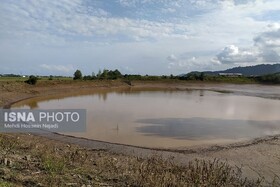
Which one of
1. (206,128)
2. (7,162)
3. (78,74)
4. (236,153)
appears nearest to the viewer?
(7,162)

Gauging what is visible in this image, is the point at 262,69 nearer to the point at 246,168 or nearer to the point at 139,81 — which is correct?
the point at 139,81

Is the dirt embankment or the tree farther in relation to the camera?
the tree

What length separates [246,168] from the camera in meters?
9.88

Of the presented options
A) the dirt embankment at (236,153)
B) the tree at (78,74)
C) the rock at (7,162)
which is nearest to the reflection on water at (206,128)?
the dirt embankment at (236,153)

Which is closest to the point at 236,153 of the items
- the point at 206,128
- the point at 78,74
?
the point at 206,128

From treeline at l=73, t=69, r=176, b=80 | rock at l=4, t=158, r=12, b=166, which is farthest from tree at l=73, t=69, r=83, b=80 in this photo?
rock at l=4, t=158, r=12, b=166

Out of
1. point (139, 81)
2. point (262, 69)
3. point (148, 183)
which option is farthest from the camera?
point (262, 69)

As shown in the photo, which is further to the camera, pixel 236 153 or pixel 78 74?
pixel 78 74

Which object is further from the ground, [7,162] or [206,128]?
[7,162]

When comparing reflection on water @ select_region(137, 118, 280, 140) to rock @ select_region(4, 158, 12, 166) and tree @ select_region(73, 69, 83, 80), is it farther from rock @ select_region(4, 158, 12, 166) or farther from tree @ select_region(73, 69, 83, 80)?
tree @ select_region(73, 69, 83, 80)

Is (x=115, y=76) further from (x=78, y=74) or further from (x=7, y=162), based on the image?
(x=7, y=162)

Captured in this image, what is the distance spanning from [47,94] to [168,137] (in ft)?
88.1

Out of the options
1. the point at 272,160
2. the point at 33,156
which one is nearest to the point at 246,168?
the point at 272,160

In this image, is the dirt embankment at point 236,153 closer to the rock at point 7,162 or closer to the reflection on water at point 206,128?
the reflection on water at point 206,128
